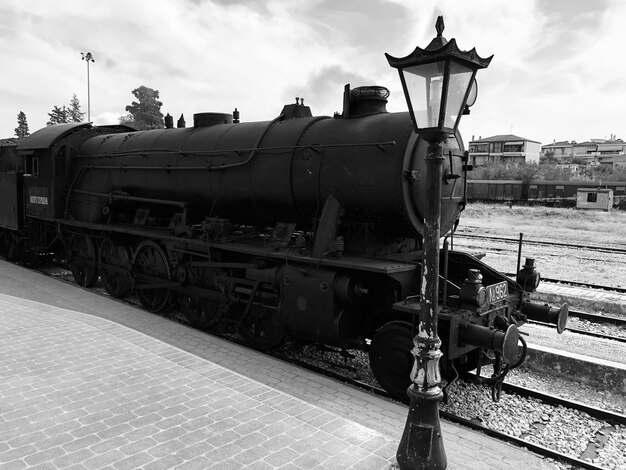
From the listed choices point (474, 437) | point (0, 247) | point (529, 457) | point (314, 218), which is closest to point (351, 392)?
point (474, 437)

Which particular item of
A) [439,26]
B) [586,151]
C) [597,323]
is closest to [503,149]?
[586,151]

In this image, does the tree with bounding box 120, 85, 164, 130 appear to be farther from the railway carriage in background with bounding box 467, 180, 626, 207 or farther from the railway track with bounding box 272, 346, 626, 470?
the railway track with bounding box 272, 346, 626, 470

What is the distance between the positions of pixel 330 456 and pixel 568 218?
34.1m

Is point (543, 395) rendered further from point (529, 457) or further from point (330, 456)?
point (330, 456)

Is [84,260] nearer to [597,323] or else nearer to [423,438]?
[423,438]

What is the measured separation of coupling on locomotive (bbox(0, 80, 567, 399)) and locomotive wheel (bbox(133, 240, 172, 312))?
0.03 metres

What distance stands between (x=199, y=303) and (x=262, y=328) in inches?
62.4

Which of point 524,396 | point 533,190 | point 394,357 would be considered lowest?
point 524,396

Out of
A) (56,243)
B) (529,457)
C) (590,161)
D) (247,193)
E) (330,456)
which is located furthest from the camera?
(590,161)

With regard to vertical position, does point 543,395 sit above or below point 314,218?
below

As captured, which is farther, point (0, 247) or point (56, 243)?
point (0, 247)

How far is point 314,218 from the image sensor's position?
6879 millimetres

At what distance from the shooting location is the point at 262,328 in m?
7.68

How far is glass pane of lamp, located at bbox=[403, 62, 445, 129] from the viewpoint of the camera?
350 centimetres
